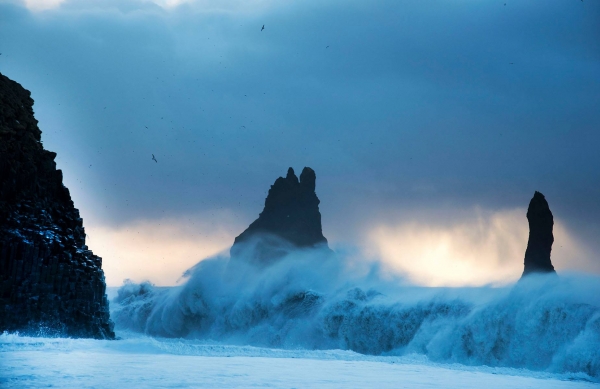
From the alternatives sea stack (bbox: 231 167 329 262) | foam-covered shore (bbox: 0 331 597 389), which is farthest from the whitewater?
sea stack (bbox: 231 167 329 262)

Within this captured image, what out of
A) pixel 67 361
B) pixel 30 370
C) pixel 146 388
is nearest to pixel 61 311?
pixel 67 361

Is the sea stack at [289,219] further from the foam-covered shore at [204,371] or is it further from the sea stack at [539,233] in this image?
the foam-covered shore at [204,371]

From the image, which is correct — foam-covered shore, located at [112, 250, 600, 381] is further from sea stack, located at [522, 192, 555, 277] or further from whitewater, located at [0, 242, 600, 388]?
sea stack, located at [522, 192, 555, 277]

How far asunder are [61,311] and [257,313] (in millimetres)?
14822

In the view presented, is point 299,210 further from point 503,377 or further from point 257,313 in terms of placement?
point 503,377

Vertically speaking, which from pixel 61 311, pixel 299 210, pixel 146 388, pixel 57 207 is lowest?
pixel 146 388

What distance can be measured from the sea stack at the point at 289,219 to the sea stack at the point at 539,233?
21.2 meters

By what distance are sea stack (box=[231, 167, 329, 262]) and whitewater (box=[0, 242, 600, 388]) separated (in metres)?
3.96

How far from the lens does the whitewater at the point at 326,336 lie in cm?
1466

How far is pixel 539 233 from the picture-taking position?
32.0 m

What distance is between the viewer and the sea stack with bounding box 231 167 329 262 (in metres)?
52.3

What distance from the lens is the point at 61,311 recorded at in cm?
2586

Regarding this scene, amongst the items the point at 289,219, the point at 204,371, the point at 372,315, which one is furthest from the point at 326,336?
the point at 289,219

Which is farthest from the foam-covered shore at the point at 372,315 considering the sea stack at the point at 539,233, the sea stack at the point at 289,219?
the sea stack at the point at 539,233
